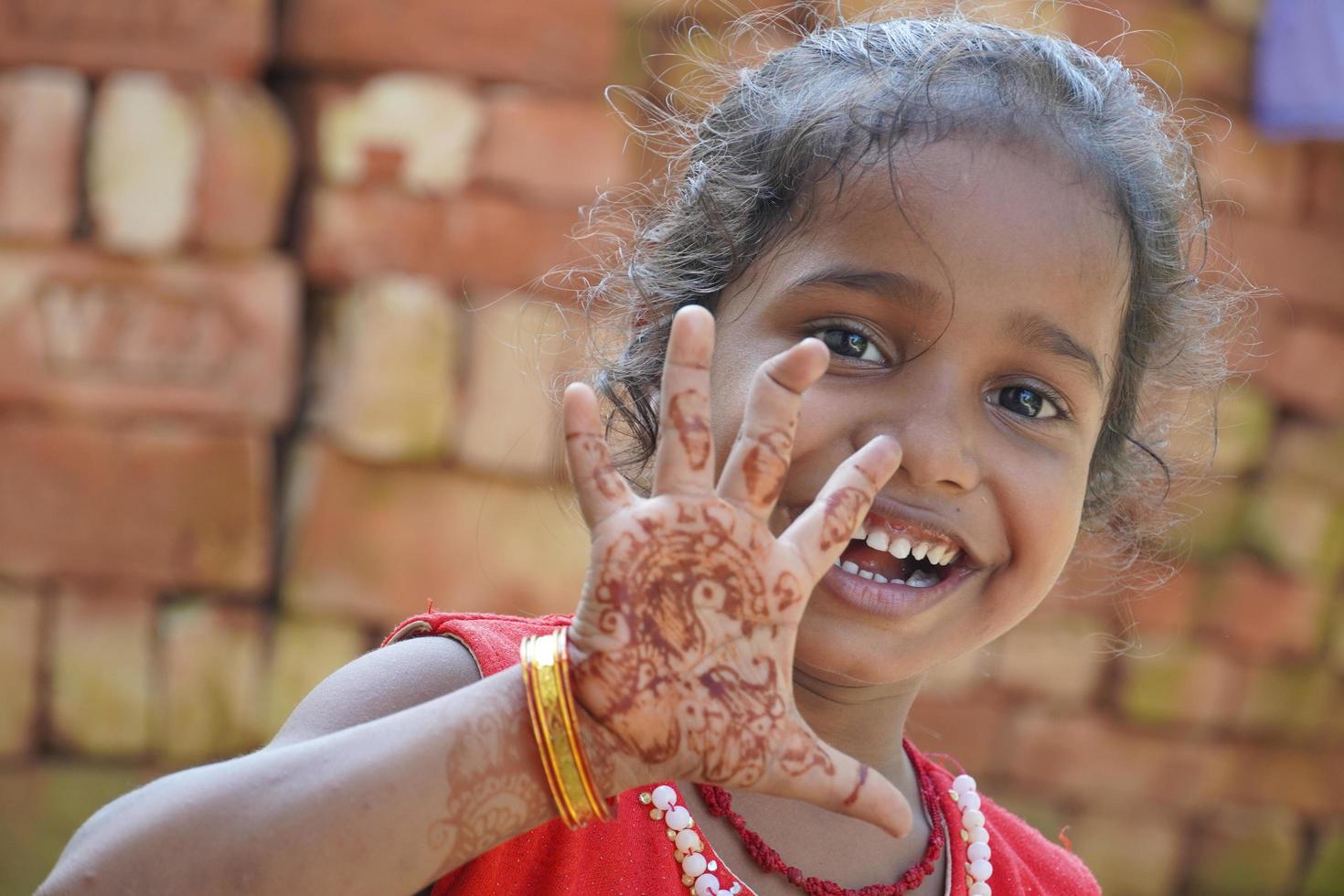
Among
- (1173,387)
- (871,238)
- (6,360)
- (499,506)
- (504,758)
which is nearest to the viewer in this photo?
(504,758)

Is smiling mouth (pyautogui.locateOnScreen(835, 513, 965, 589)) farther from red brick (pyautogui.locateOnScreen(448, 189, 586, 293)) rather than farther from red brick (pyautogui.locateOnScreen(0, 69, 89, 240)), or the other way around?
red brick (pyautogui.locateOnScreen(0, 69, 89, 240))

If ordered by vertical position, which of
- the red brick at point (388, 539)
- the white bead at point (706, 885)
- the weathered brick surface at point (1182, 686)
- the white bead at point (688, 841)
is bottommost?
the weathered brick surface at point (1182, 686)

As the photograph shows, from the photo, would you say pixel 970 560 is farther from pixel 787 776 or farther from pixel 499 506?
pixel 499 506

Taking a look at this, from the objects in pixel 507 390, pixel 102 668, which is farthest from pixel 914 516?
pixel 102 668

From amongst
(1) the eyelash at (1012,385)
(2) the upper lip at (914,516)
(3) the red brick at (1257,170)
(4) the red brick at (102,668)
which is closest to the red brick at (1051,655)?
(3) the red brick at (1257,170)

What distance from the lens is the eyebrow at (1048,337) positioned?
138 centimetres

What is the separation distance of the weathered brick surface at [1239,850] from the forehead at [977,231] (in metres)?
3.09

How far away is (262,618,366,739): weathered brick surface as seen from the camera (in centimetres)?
322

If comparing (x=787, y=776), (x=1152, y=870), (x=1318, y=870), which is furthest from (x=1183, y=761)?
(x=787, y=776)

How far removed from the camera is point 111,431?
3.06 metres

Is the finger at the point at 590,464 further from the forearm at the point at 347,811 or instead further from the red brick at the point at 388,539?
the red brick at the point at 388,539

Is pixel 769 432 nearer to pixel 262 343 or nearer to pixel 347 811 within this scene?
pixel 347 811

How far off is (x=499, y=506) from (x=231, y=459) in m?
0.57

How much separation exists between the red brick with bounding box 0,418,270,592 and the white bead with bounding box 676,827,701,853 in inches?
79.3
